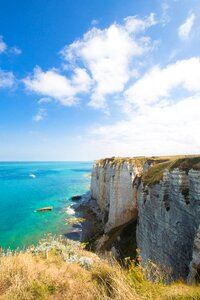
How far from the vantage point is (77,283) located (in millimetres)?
5027

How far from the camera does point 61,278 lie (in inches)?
207

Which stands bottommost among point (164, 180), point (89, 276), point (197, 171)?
point (89, 276)

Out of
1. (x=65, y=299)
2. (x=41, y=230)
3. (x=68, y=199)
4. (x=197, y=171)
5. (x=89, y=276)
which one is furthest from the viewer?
(x=68, y=199)

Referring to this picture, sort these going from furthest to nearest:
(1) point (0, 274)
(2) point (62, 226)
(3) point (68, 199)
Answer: (3) point (68, 199) < (2) point (62, 226) < (1) point (0, 274)

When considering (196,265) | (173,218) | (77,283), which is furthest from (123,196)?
(77,283)

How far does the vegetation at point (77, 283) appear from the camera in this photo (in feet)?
14.2

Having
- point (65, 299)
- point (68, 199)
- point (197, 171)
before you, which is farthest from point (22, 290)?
point (68, 199)

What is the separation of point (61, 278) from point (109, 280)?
4.53 ft

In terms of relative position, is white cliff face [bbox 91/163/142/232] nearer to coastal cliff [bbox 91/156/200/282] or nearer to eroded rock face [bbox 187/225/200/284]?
coastal cliff [bbox 91/156/200/282]

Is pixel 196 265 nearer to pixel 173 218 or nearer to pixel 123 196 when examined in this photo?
pixel 173 218

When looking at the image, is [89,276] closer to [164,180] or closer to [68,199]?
[164,180]

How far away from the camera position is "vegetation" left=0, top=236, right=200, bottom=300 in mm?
4324

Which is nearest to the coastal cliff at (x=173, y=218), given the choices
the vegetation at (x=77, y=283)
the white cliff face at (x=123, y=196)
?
the vegetation at (x=77, y=283)

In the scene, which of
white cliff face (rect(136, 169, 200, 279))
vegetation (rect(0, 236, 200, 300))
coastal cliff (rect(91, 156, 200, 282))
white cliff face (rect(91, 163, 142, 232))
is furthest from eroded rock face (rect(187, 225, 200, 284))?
white cliff face (rect(91, 163, 142, 232))
